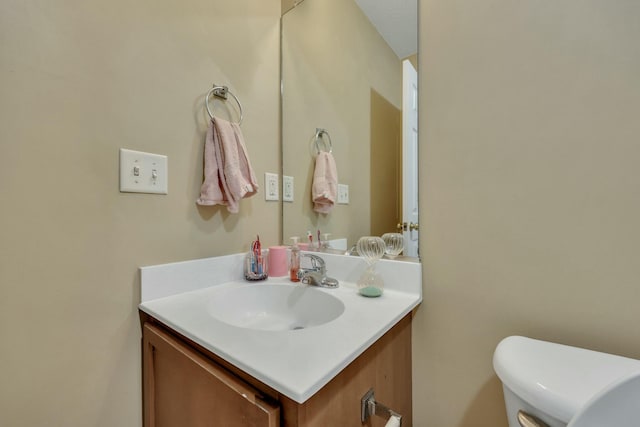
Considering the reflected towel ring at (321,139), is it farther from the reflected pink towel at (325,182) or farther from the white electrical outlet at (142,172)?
the white electrical outlet at (142,172)

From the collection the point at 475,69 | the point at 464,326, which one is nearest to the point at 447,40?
the point at 475,69

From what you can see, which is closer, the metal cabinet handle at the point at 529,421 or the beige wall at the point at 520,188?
the metal cabinet handle at the point at 529,421

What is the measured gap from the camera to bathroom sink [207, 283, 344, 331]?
83 centimetres

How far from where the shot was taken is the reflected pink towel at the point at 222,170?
0.88m

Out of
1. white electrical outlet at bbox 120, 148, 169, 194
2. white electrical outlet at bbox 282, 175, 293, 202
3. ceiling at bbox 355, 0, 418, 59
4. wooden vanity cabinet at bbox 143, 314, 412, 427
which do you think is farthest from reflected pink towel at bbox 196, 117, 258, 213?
ceiling at bbox 355, 0, 418, 59

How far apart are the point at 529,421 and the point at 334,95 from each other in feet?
3.62

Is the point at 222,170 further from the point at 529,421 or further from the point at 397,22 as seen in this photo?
the point at 529,421

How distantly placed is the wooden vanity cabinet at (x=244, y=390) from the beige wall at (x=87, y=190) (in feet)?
0.42

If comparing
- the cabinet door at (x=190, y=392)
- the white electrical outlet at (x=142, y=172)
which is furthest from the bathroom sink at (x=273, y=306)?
the white electrical outlet at (x=142, y=172)

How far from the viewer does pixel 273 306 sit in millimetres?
938

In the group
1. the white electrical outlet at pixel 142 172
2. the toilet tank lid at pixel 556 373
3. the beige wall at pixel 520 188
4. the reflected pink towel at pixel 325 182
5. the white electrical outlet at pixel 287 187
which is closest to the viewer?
the toilet tank lid at pixel 556 373

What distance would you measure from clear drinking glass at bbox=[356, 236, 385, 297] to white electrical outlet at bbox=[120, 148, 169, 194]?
66cm

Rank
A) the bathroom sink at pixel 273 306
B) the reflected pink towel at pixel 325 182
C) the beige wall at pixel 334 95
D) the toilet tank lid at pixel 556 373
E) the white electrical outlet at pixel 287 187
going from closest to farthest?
1. the toilet tank lid at pixel 556 373
2. the bathroom sink at pixel 273 306
3. the beige wall at pixel 334 95
4. the reflected pink towel at pixel 325 182
5. the white electrical outlet at pixel 287 187

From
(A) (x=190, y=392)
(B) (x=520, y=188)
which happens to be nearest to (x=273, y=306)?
(A) (x=190, y=392)
